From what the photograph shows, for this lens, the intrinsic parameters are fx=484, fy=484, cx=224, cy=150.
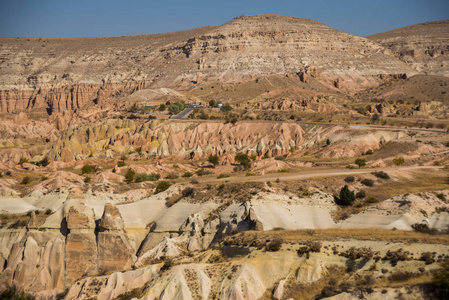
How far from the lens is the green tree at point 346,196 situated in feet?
140

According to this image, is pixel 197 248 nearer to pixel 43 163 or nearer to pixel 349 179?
pixel 349 179

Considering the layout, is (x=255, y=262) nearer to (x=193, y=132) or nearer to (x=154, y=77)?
(x=193, y=132)

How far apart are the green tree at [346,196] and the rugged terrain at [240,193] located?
148 mm

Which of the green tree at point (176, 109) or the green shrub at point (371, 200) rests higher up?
the green tree at point (176, 109)

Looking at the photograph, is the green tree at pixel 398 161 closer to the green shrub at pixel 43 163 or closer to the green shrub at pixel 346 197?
the green shrub at pixel 346 197

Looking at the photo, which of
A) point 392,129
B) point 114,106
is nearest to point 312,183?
point 392,129

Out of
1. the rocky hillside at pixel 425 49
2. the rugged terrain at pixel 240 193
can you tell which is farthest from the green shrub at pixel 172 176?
the rocky hillside at pixel 425 49

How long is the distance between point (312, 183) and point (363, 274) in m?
20.4

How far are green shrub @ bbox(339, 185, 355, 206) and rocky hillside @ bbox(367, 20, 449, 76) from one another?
135716 mm

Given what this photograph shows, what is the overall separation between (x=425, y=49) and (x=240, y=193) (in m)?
161

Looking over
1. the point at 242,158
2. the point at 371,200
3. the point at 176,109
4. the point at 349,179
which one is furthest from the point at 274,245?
the point at 176,109

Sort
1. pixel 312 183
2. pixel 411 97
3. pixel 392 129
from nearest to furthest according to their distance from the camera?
pixel 312 183, pixel 392 129, pixel 411 97

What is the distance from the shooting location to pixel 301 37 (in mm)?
175375

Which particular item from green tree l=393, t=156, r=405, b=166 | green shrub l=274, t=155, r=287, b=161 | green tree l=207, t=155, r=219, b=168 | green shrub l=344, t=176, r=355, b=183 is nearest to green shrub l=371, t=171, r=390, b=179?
green shrub l=344, t=176, r=355, b=183
